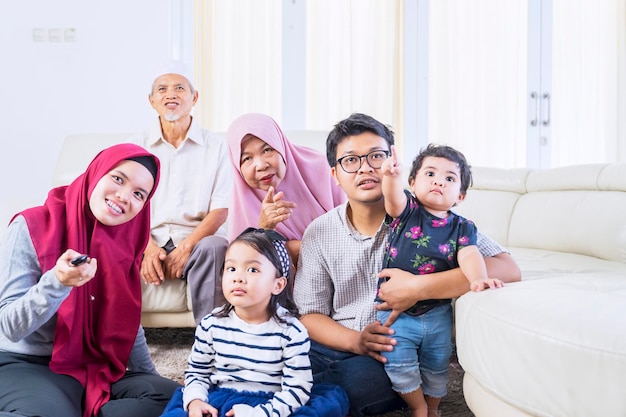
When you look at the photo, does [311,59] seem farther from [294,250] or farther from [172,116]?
[294,250]

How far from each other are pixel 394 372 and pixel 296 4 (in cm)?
326

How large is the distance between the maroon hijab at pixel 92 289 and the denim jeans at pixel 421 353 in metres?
0.67

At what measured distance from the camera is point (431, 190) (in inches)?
55.9

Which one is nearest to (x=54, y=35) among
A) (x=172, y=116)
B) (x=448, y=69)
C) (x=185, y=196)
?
(x=172, y=116)

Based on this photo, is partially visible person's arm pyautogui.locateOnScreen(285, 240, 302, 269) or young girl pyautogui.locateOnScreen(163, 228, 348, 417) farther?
partially visible person's arm pyautogui.locateOnScreen(285, 240, 302, 269)

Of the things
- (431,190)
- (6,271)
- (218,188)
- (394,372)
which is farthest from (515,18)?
(6,271)

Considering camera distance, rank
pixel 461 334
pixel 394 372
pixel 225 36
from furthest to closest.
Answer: pixel 225 36 → pixel 394 372 → pixel 461 334

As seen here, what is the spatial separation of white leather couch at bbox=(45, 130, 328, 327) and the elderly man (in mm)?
59

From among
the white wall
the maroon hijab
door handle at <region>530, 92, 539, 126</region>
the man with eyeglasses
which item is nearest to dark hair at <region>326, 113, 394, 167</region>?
the man with eyeglasses

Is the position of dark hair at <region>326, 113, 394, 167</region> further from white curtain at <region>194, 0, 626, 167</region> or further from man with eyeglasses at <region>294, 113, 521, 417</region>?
white curtain at <region>194, 0, 626, 167</region>

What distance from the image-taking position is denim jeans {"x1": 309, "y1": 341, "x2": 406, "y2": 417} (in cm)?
141

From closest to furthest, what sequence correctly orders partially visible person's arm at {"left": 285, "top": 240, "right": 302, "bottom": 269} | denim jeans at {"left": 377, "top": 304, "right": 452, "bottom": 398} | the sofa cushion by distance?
1. the sofa cushion
2. denim jeans at {"left": 377, "top": 304, "right": 452, "bottom": 398}
3. partially visible person's arm at {"left": 285, "top": 240, "right": 302, "bottom": 269}

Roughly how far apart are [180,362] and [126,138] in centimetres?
111

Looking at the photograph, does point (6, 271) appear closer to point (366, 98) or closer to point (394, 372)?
point (394, 372)
